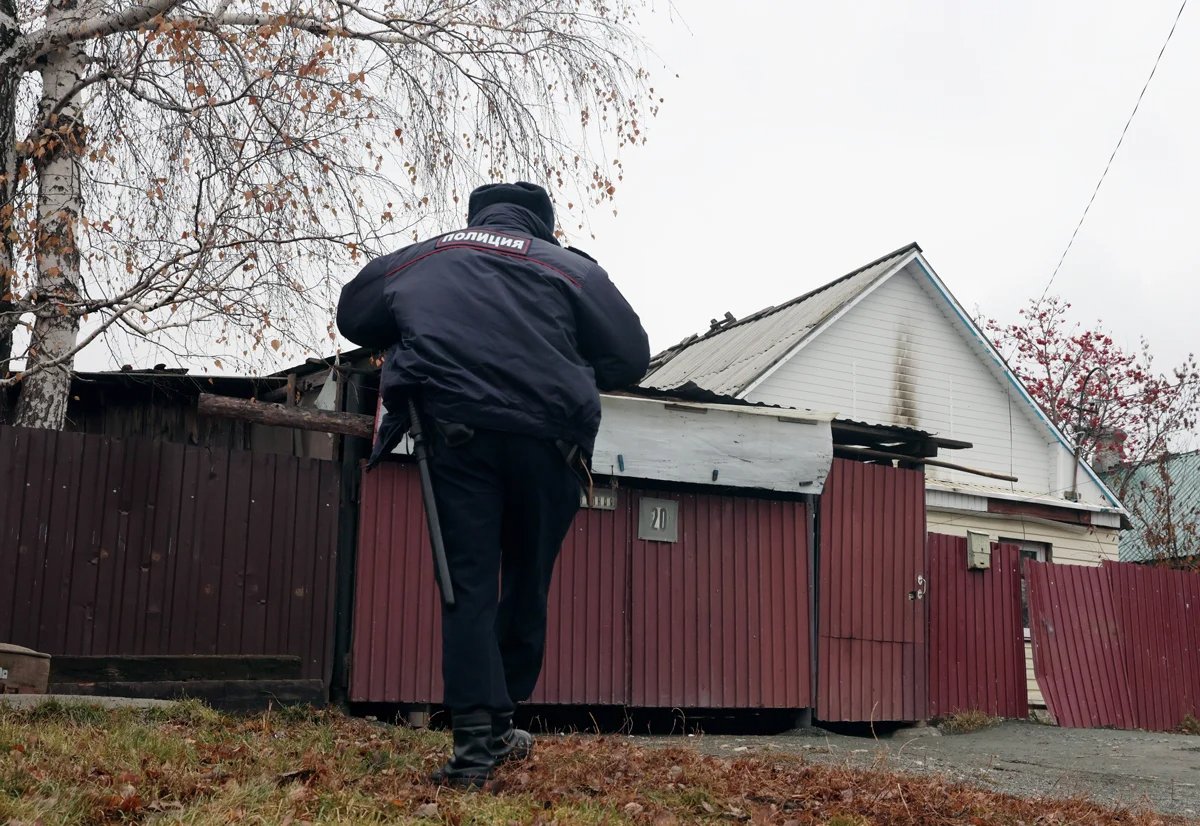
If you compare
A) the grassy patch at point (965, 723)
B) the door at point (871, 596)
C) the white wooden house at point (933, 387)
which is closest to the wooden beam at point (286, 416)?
the door at point (871, 596)

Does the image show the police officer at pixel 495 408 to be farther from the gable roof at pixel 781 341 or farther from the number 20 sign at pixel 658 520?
the gable roof at pixel 781 341

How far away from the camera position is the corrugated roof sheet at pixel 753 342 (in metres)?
15.9

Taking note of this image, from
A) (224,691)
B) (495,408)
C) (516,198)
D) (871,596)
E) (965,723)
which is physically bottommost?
(965,723)

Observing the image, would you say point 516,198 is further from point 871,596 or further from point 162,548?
point 871,596

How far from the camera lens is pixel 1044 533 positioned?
59.1ft

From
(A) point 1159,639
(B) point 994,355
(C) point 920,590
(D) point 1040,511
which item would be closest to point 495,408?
(C) point 920,590

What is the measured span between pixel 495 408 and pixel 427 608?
15.9 feet

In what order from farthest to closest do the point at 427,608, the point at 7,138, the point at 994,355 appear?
the point at 994,355 < the point at 7,138 < the point at 427,608

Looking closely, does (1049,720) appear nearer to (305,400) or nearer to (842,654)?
(842,654)

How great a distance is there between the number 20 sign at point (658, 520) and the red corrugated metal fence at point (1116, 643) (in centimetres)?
435

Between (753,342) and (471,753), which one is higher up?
(753,342)

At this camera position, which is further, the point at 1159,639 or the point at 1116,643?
the point at 1159,639

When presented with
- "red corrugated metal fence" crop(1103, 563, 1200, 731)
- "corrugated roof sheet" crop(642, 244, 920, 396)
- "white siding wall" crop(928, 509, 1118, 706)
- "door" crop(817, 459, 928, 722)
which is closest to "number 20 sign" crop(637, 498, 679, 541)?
"door" crop(817, 459, 928, 722)

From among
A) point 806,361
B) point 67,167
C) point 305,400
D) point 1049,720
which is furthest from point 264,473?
point 806,361
